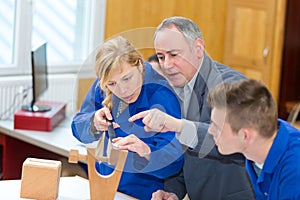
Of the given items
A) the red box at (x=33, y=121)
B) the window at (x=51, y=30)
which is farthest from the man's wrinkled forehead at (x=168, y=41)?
the window at (x=51, y=30)

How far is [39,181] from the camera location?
2.91 meters

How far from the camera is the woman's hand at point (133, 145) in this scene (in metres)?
2.73

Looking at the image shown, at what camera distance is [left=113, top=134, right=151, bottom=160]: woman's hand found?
2729 millimetres

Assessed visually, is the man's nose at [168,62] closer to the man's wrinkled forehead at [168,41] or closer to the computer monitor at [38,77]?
the man's wrinkled forehead at [168,41]

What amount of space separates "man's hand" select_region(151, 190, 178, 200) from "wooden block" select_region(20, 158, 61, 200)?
38 centimetres

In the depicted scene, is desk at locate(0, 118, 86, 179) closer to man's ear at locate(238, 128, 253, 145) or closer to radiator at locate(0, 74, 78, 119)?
radiator at locate(0, 74, 78, 119)

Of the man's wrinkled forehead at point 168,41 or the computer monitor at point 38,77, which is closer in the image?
the man's wrinkled forehead at point 168,41

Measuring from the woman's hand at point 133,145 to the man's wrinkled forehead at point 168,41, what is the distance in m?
0.34

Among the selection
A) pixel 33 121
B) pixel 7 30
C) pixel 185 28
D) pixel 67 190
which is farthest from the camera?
pixel 7 30

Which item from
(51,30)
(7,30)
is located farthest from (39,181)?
(51,30)

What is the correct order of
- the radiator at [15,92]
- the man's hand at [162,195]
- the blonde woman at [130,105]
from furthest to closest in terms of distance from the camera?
the radiator at [15,92]
the man's hand at [162,195]
the blonde woman at [130,105]

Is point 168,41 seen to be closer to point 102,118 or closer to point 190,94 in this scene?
point 190,94

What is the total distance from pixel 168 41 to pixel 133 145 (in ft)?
1.30

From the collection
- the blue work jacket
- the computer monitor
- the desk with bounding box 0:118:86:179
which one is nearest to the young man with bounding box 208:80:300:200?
the blue work jacket
